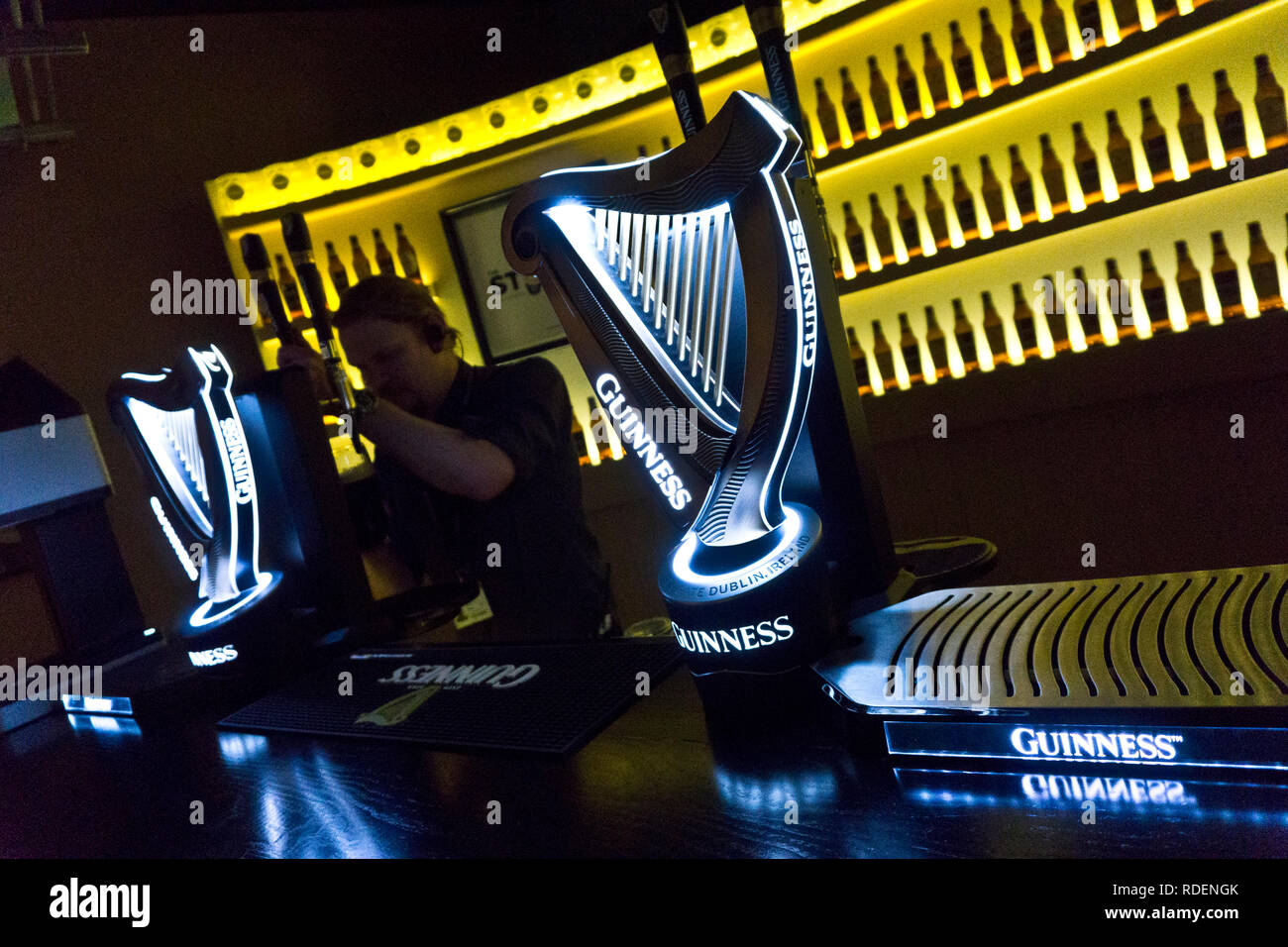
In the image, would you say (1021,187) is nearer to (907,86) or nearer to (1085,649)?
(907,86)

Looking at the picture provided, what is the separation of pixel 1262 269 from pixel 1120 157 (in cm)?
48

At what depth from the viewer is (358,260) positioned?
3496 millimetres

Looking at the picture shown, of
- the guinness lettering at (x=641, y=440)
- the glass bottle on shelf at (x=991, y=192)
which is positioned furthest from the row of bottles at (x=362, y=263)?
the guinness lettering at (x=641, y=440)

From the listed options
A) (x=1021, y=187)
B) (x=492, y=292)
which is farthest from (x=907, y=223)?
(x=492, y=292)

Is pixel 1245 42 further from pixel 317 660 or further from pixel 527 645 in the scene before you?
pixel 317 660

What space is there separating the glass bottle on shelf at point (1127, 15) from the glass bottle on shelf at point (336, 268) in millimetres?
2661

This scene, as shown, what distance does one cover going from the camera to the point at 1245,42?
7.86 ft

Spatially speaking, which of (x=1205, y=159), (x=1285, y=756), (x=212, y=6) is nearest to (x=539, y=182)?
(x=1285, y=756)

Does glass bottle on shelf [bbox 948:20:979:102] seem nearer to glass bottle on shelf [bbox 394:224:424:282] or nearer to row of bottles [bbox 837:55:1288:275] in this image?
row of bottles [bbox 837:55:1288:275]

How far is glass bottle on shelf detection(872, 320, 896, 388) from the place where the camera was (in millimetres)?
2980

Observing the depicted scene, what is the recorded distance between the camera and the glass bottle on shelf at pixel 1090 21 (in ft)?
8.16

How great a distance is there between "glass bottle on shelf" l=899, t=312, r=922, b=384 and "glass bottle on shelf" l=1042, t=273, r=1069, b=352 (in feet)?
1.26

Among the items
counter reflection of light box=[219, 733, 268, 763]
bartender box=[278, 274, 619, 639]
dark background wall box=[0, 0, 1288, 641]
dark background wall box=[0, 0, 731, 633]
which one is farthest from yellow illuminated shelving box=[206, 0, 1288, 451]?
counter reflection of light box=[219, 733, 268, 763]

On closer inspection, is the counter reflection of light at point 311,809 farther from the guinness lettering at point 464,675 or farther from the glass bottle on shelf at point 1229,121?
the glass bottle on shelf at point 1229,121
